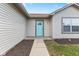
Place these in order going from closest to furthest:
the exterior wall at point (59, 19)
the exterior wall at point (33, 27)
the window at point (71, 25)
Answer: the exterior wall at point (59, 19), the window at point (71, 25), the exterior wall at point (33, 27)

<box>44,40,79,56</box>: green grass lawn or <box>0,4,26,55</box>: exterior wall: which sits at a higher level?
<box>0,4,26,55</box>: exterior wall

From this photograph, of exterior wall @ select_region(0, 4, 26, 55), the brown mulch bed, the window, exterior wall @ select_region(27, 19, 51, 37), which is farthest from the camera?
exterior wall @ select_region(27, 19, 51, 37)

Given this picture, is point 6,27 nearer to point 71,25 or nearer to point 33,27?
point 71,25

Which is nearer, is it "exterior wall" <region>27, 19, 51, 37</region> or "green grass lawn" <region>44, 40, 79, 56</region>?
"green grass lawn" <region>44, 40, 79, 56</region>

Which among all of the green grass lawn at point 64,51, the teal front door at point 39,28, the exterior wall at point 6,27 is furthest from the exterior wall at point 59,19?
the exterior wall at point 6,27

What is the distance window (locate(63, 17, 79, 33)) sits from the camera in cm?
1261

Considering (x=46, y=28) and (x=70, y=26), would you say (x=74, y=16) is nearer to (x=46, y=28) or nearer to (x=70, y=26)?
(x=70, y=26)

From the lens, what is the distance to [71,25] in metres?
12.7

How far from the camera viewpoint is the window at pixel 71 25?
1261cm

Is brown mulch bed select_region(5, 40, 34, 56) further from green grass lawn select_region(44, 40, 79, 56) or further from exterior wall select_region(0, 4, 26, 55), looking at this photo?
green grass lawn select_region(44, 40, 79, 56)

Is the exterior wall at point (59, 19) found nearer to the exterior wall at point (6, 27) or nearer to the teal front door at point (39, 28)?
the teal front door at point (39, 28)

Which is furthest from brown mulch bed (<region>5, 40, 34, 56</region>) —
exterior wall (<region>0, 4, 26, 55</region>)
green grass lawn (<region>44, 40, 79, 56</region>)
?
green grass lawn (<region>44, 40, 79, 56</region>)


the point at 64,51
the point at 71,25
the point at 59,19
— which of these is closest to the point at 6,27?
the point at 64,51

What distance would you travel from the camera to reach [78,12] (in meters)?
12.7
